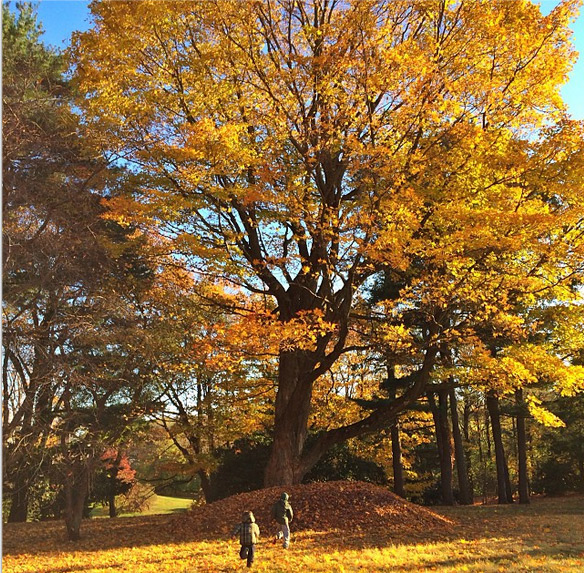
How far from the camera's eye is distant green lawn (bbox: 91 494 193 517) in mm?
28447

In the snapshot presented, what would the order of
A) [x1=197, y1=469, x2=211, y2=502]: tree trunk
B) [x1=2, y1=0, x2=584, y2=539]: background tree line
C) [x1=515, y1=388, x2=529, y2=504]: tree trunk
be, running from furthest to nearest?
[x1=515, y1=388, x2=529, y2=504]: tree trunk, [x1=197, y1=469, x2=211, y2=502]: tree trunk, [x1=2, y1=0, x2=584, y2=539]: background tree line

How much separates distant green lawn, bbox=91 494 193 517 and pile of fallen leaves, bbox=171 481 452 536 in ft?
61.8

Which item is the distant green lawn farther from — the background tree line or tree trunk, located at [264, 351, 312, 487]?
tree trunk, located at [264, 351, 312, 487]

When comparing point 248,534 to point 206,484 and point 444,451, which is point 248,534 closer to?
point 206,484

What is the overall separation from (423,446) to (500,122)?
1819cm

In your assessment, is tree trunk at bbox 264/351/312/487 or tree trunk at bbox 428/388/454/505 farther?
tree trunk at bbox 428/388/454/505

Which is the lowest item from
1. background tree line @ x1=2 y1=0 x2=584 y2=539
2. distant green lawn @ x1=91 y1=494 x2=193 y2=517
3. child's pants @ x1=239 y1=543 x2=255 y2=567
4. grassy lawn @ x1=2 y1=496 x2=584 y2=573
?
distant green lawn @ x1=91 y1=494 x2=193 y2=517

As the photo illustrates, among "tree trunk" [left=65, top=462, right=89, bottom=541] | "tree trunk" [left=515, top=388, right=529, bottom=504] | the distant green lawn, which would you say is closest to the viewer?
"tree trunk" [left=65, top=462, right=89, bottom=541]

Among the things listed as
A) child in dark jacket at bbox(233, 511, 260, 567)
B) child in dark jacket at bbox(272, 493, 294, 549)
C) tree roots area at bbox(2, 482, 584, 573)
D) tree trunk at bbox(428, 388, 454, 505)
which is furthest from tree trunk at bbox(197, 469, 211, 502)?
child in dark jacket at bbox(233, 511, 260, 567)

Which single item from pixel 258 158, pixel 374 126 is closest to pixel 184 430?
pixel 258 158

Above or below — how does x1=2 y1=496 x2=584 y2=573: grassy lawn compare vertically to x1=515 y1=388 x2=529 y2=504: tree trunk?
below

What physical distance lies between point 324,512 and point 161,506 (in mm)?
25588

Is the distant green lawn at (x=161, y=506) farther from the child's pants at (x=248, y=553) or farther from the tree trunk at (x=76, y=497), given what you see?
the child's pants at (x=248, y=553)

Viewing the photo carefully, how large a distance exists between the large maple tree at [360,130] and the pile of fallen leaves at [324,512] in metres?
3.27
